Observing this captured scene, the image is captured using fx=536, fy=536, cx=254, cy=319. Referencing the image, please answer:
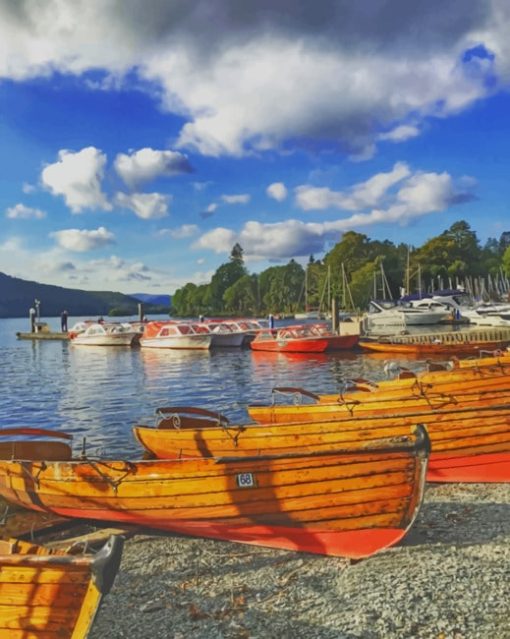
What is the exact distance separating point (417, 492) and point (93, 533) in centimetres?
597

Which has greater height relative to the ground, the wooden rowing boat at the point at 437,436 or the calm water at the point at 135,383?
the wooden rowing boat at the point at 437,436

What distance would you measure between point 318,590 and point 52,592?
11.9 ft

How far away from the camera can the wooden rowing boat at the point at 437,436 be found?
11250 mm

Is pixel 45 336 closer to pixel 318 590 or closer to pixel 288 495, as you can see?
pixel 288 495

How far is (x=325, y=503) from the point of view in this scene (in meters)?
8.39

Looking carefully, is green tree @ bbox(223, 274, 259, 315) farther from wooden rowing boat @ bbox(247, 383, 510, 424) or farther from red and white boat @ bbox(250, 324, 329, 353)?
wooden rowing boat @ bbox(247, 383, 510, 424)

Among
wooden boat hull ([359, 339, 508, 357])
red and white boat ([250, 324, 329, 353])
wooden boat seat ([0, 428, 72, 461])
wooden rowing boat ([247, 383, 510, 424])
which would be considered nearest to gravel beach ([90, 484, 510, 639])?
wooden rowing boat ([247, 383, 510, 424])

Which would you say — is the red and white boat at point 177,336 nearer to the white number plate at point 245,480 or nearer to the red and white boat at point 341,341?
the red and white boat at point 341,341

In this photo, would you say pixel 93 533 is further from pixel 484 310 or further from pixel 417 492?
pixel 484 310

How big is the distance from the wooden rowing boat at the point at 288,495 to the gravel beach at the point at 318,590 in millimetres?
320

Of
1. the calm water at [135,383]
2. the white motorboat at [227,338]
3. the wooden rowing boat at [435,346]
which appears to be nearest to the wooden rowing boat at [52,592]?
the calm water at [135,383]

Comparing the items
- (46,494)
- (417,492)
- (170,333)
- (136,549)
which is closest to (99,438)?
(46,494)

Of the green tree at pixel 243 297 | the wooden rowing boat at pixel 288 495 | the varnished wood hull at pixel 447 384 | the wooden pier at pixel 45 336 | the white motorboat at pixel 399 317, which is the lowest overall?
the wooden rowing boat at pixel 288 495

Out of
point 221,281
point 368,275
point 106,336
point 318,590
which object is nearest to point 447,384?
point 318,590
